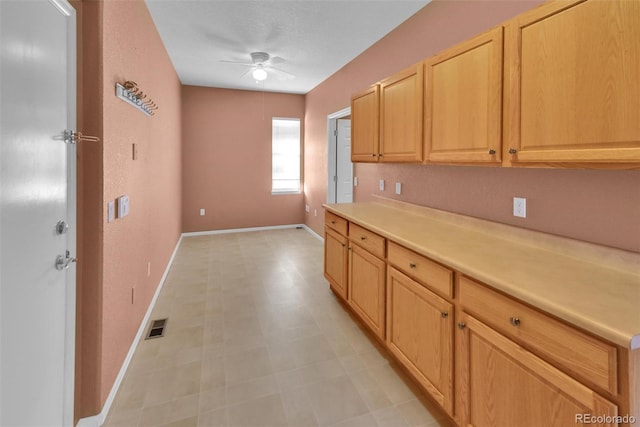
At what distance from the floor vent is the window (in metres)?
3.99

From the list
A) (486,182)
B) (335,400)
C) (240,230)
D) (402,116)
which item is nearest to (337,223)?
(402,116)

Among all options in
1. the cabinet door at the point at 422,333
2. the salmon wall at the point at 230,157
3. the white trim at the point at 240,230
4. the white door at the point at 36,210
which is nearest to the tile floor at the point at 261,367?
the cabinet door at the point at 422,333

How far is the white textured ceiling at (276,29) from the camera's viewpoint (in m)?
2.86

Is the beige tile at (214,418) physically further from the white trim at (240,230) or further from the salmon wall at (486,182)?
the white trim at (240,230)

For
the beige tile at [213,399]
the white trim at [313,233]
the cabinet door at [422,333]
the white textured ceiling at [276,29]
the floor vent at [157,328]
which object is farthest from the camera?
the white trim at [313,233]

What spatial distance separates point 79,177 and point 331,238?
212 cm

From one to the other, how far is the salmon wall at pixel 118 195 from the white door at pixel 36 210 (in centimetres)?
11

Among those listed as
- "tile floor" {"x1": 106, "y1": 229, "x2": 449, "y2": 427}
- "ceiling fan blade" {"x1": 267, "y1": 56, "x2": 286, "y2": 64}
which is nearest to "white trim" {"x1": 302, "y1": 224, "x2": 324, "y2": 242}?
"tile floor" {"x1": 106, "y1": 229, "x2": 449, "y2": 427}

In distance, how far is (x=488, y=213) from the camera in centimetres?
216

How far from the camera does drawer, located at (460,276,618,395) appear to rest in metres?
0.94

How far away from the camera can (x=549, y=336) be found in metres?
1.08

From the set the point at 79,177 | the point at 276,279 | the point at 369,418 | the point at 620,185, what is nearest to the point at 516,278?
the point at 620,185

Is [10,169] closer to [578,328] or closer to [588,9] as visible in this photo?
[578,328]

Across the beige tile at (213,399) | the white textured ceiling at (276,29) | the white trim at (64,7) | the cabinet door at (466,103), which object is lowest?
the beige tile at (213,399)
